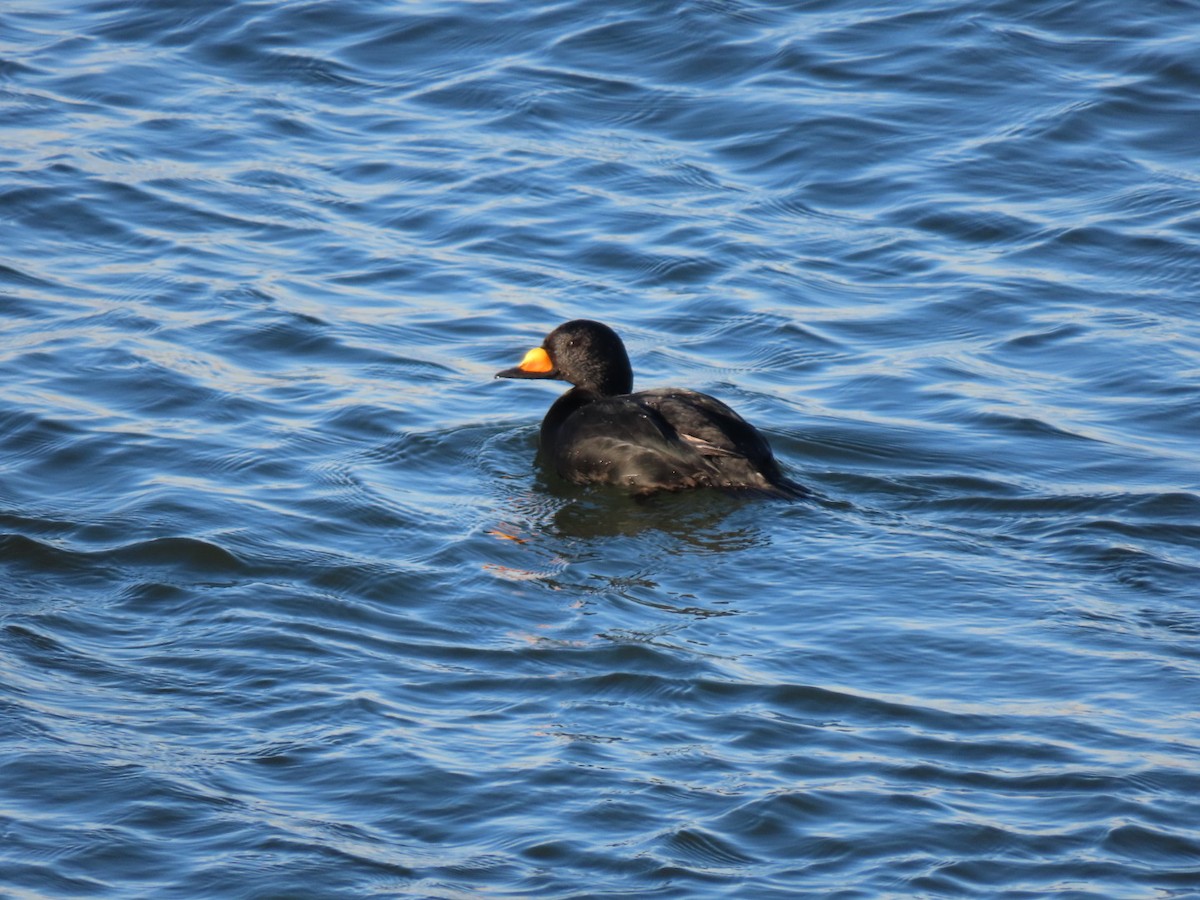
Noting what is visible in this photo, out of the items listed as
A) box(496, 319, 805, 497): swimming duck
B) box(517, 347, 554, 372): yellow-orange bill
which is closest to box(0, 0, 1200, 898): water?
box(496, 319, 805, 497): swimming duck

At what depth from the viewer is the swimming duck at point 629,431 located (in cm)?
744

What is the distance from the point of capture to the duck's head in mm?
8133

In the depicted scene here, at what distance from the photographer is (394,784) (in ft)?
16.3

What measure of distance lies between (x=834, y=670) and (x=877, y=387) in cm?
301

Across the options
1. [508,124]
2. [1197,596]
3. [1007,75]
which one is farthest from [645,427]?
[1007,75]

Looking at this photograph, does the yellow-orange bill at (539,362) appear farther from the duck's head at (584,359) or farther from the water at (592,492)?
the water at (592,492)

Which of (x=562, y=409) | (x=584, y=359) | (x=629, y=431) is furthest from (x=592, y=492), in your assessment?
(x=584, y=359)

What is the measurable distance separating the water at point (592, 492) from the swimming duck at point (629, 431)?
0.55 ft

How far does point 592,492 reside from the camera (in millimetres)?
7746

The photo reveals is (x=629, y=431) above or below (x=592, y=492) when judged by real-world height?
above

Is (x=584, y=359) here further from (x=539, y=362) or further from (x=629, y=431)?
(x=629, y=431)

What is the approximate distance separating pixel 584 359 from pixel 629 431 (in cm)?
63

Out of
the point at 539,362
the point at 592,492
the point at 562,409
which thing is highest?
the point at 539,362

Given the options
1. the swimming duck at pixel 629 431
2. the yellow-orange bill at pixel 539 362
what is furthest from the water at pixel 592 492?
the yellow-orange bill at pixel 539 362
